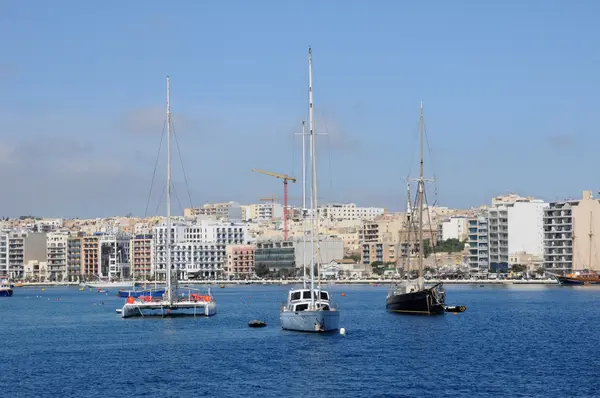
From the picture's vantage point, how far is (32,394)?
39.9 m

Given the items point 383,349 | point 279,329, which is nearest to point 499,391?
point 383,349

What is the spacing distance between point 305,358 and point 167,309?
95.2 ft

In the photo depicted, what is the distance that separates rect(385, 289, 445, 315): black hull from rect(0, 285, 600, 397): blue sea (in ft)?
3.45

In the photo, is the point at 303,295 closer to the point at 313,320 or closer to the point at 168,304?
the point at 313,320

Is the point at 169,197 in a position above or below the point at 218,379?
above

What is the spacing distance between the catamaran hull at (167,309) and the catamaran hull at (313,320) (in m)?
17.0

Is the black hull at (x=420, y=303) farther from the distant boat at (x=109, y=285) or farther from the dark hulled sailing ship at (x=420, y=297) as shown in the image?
the distant boat at (x=109, y=285)

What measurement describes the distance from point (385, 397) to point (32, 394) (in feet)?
40.0

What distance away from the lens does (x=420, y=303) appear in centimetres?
7731

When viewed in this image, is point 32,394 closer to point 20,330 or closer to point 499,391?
point 499,391

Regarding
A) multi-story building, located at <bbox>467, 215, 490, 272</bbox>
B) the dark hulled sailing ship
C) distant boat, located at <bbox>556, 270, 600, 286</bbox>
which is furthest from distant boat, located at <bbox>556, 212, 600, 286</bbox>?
the dark hulled sailing ship

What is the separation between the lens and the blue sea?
40.5 m

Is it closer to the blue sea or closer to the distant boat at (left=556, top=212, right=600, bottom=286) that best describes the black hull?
the blue sea

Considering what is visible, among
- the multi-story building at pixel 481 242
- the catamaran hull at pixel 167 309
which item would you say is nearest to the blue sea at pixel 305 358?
the catamaran hull at pixel 167 309
